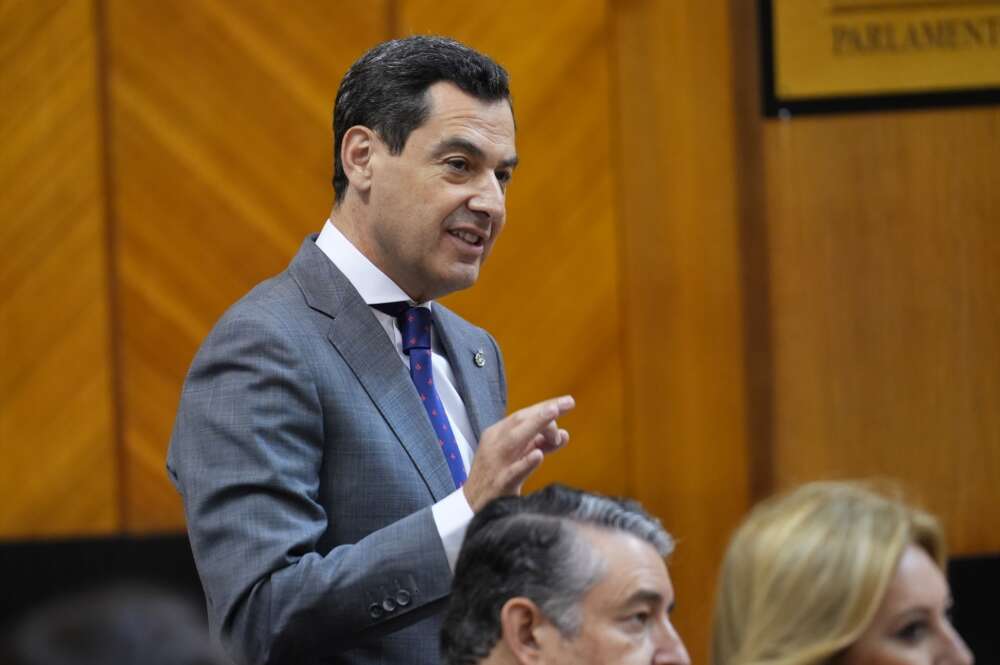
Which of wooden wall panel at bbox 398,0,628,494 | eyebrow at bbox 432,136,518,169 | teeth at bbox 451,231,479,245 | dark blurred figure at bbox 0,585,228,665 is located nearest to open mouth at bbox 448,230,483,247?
teeth at bbox 451,231,479,245

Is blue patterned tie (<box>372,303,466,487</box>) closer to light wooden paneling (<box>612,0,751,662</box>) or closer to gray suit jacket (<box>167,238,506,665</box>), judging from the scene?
gray suit jacket (<box>167,238,506,665</box>)

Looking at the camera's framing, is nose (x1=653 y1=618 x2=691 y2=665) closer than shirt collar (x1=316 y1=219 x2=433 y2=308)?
Yes

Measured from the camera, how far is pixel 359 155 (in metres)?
2.46

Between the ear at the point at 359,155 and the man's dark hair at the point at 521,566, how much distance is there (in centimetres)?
66

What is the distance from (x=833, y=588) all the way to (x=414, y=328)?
2.94 feet

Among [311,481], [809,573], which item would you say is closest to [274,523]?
[311,481]

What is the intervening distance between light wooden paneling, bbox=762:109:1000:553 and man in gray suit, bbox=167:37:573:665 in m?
1.70

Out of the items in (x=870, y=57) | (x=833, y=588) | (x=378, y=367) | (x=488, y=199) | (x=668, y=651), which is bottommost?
(x=668, y=651)

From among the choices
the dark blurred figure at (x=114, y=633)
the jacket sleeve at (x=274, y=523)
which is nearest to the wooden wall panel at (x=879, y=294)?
the jacket sleeve at (x=274, y=523)

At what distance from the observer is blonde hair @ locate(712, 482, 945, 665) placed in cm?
173

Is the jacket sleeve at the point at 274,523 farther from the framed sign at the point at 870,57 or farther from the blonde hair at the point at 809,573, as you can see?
the framed sign at the point at 870,57

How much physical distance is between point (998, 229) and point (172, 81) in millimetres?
2166

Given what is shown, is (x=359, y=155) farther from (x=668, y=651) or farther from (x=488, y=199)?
(x=668, y=651)

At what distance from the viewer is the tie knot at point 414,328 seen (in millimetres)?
2424
